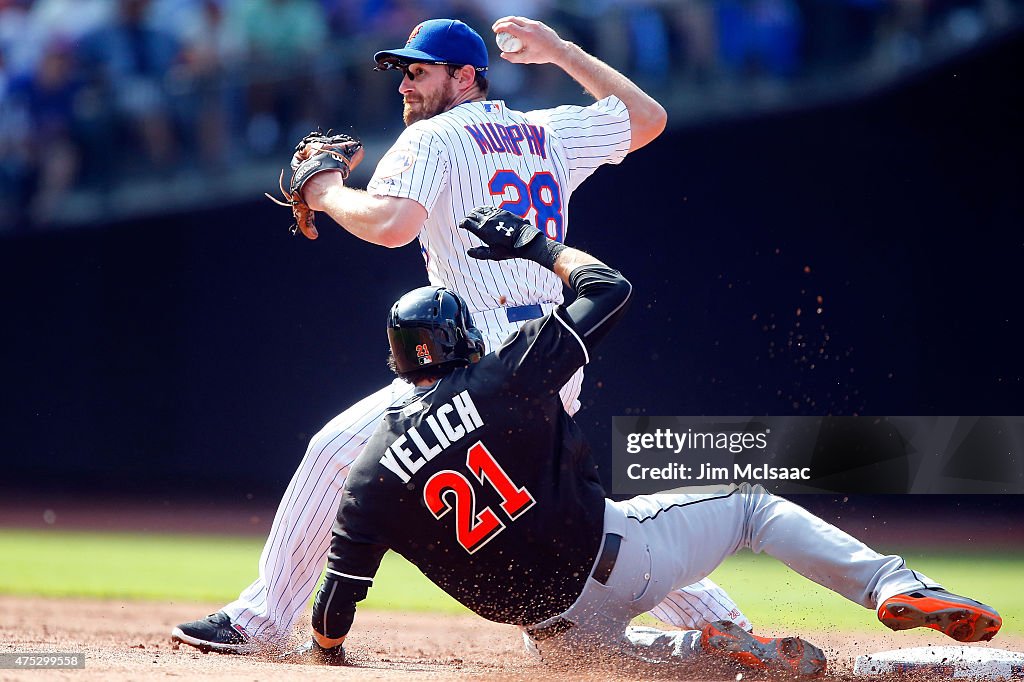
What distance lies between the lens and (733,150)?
269 inches

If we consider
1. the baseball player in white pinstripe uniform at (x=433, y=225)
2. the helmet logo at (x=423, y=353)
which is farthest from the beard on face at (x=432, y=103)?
the helmet logo at (x=423, y=353)

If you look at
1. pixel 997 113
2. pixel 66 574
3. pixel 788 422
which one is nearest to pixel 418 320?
pixel 66 574

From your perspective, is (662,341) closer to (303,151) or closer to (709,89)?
(709,89)

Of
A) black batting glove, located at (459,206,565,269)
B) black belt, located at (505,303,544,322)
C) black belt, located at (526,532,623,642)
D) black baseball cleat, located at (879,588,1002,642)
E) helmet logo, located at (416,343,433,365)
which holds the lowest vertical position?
black baseball cleat, located at (879,588,1002,642)

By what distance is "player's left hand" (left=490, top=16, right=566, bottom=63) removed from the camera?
3.16 meters

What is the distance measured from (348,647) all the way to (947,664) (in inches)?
66.8

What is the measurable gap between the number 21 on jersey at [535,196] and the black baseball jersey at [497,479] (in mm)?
567

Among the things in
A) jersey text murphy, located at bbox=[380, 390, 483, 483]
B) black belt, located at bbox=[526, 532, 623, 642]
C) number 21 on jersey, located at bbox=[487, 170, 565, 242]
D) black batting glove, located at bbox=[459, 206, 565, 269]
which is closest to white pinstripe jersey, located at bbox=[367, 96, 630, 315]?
number 21 on jersey, located at bbox=[487, 170, 565, 242]

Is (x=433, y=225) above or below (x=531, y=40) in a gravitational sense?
below

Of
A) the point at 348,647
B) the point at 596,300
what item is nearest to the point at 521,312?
the point at 596,300

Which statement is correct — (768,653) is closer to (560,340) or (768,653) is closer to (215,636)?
(560,340)

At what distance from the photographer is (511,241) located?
8.04 feet

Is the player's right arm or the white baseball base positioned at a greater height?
the player's right arm

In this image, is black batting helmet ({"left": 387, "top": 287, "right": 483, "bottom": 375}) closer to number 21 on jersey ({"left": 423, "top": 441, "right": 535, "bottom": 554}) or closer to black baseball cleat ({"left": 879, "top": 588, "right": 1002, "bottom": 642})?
number 21 on jersey ({"left": 423, "top": 441, "right": 535, "bottom": 554})
